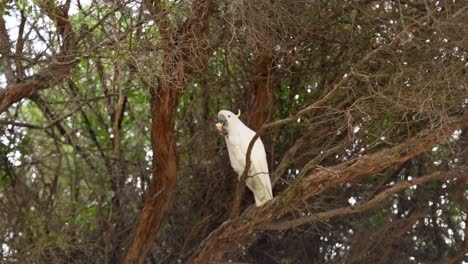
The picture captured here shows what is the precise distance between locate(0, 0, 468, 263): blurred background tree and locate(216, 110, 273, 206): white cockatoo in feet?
0.30

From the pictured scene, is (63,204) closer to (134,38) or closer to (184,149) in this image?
(184,149)

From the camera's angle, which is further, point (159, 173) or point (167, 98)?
point (159, 173)

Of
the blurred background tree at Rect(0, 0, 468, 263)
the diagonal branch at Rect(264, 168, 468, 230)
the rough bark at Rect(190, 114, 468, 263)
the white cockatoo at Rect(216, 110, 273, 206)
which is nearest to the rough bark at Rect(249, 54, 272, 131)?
the blurred background tree at Rect(0, 0, 468, 263)

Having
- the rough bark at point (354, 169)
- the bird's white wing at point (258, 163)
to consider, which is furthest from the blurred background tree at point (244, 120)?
the bird's white wing at point (258, 163)

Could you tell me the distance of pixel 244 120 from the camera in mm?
4203

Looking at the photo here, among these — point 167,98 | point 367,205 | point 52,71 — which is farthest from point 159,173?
point 367,205

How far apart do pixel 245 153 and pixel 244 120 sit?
56 cm

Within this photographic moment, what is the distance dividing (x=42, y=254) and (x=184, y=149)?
83cm

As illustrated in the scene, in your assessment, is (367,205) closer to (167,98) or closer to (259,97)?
(259,97)

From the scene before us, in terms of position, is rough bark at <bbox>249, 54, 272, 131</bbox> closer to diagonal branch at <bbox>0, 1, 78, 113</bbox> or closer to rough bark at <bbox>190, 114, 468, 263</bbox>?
rough bark at <bbox>190, 114, 468, 263</bbox>

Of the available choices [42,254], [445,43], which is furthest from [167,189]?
[445,43]

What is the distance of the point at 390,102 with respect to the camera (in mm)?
3148

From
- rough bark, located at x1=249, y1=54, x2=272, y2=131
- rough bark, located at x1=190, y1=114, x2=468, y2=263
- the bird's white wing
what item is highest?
rough bark, located at x1=249, y1=54, x2=272, y2=131

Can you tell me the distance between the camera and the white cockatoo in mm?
3686
